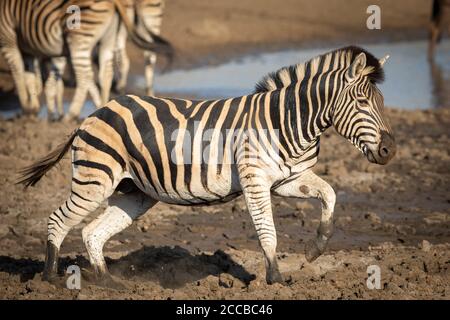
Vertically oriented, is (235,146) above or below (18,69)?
above

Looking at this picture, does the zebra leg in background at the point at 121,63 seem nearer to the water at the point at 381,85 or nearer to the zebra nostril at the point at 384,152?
the water at the point at 381,85

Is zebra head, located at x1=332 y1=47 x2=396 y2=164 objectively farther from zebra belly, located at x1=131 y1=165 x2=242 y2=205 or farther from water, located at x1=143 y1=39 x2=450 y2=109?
water, located at x1=143 y1=39 x2=450 y2=109

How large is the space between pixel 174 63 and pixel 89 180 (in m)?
9.80

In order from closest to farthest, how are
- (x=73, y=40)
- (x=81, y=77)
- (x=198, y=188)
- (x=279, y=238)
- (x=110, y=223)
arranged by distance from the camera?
1. (x=198, y=188)
2. (x=110, y=223)
3. (x=279, y=238)
4. (x=73, y=40)
5. (x=81, y=77)

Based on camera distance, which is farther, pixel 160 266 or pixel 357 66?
pixel 160 266

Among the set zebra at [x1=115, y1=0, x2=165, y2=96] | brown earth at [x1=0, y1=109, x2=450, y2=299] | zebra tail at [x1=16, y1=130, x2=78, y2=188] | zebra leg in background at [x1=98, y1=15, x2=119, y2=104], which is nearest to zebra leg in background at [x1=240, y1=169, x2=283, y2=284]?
brown earth at [x1=0, y1=109, x2=450, y2=299]

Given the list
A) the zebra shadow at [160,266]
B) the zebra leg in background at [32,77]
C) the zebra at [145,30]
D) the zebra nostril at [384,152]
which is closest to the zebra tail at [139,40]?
the zebra at [145,30]

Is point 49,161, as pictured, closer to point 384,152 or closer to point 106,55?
point 384,152

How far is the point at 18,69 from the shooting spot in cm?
1362

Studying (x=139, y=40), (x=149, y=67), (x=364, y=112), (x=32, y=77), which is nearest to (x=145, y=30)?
(x=149, y=67)

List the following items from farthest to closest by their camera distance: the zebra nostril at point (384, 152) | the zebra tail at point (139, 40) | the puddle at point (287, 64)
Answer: the puddle at point (287, 64) < the zebra tail at point (139, 40) < the zebra nostril at point (384, 152)

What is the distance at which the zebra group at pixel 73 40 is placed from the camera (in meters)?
12.6

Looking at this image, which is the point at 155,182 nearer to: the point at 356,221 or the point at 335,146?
the point at 356,221

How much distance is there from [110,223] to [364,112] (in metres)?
2.27
